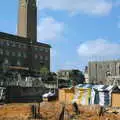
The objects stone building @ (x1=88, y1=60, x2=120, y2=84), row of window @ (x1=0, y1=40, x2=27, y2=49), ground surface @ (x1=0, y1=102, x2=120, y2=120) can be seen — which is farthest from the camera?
stone building @ (x1=88, y1=60, x2=120, y2=84)

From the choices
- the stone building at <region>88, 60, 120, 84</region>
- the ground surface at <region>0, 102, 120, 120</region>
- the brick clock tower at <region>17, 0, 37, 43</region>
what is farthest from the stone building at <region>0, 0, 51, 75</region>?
the ground surface at <region>0, 102, 120, 120</region>

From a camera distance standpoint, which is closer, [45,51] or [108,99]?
[108,99]

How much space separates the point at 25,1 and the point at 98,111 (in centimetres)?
15049

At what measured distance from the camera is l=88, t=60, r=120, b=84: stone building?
564 feet

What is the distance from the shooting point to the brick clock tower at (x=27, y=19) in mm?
172125

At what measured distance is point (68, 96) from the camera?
5412cm

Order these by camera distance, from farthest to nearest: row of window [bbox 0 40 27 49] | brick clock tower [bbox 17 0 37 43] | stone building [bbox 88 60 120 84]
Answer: brick clock tower [bbox 17 0 37 43] < stone building [bbox 88 60 120 84] < row of window [bbox 0 40 27 49]

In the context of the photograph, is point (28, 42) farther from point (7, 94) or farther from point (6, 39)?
point (7, 94)

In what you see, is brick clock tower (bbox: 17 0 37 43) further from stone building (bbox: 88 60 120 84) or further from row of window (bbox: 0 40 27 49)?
stone building (bbox: 88 60 120 84)

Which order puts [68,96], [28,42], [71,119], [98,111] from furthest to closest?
[28,42]
[68,96]
[98,111]
[71,119]

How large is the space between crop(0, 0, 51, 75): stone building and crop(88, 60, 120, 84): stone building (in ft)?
76.7

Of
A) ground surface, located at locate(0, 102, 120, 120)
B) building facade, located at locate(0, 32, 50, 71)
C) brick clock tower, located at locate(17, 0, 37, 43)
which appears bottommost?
ground surface, located at locate(0, 102, 120, 120)

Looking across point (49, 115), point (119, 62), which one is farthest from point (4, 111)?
point (119, 62)

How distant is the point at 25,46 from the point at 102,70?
39.0 metres
